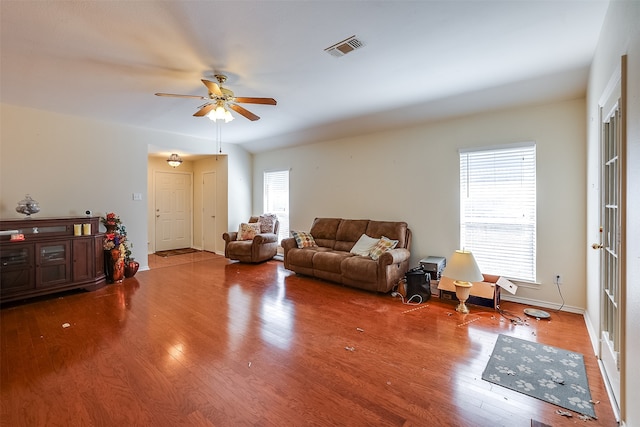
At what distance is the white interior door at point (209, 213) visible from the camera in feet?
23.9

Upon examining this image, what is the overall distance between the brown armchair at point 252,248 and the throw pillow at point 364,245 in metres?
2.05

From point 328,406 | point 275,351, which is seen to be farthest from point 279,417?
point 275,351

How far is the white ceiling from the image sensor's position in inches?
82.4

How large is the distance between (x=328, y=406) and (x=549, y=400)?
1482 millimetres

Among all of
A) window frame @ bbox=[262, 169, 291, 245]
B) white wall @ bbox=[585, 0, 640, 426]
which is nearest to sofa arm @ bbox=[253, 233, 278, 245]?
window frame @ bbox=[262, 169, 291, 245]

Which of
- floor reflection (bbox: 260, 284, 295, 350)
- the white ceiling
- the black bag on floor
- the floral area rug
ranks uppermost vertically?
the white ceiling

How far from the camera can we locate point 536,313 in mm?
3320

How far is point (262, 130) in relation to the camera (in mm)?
5605

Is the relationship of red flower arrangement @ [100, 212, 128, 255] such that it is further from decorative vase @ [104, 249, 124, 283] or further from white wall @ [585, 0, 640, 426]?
white wall @ [585, 0, 640, 426]

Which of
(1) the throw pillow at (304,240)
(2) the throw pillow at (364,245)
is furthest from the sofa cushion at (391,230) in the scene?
(1) the throw pillow at (304,240)

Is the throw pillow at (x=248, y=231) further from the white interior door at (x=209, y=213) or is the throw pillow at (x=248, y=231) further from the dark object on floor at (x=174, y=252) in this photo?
the dark object on floor at (x=174, y=252)

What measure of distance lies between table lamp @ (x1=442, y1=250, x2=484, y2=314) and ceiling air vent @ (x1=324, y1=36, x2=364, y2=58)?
2545 mm

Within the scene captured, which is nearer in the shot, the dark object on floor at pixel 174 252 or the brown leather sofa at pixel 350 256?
the brown leather sofa at pixel 350 256

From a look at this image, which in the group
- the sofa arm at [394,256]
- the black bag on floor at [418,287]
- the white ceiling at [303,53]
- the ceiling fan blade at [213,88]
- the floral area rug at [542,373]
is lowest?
the floral area rug at [542,373]
